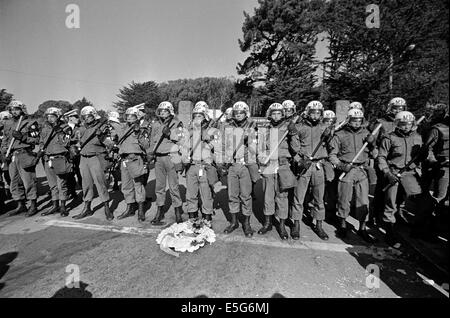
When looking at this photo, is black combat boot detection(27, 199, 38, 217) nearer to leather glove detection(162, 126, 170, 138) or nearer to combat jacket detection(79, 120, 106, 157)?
combat jacket detection(79, 120, 106, 157)

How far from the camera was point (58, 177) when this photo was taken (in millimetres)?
5445

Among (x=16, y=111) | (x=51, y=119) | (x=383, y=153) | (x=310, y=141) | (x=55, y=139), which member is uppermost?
(x=16, y=111)

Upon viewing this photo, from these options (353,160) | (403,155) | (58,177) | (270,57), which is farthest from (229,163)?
(270,57)

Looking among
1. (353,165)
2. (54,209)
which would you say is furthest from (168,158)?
(353,165)

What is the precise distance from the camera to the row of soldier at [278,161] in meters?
3.95

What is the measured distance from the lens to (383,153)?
4.09 m

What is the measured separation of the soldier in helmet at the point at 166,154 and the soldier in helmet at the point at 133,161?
12.9 inches

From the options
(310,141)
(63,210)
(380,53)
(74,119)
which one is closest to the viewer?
(310,141)

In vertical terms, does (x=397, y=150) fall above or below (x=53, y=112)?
below

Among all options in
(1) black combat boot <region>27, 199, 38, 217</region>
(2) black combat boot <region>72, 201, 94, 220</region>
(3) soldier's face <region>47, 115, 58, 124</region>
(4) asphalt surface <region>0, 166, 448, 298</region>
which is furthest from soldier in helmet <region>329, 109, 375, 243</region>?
(1) black combat boot <region>27, 199, 38, 217</region>

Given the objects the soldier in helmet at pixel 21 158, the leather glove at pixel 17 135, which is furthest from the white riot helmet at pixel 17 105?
the leather glove at pixel 17 135

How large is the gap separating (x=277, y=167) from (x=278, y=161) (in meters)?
0.11

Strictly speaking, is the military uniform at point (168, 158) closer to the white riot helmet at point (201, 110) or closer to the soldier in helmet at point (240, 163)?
the white riot helmet at point (201, 110)

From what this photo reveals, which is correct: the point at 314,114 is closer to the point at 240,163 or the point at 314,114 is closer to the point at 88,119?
the point at 240,163
